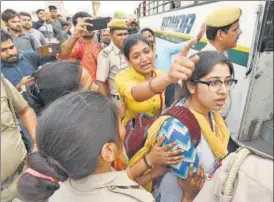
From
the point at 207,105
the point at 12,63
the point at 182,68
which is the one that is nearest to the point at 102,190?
the point at 182,68

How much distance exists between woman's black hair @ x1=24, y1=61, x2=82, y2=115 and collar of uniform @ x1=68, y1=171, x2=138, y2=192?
0.62 m

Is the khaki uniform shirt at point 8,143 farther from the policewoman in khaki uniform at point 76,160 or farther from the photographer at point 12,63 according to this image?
the photographer at point 12,63

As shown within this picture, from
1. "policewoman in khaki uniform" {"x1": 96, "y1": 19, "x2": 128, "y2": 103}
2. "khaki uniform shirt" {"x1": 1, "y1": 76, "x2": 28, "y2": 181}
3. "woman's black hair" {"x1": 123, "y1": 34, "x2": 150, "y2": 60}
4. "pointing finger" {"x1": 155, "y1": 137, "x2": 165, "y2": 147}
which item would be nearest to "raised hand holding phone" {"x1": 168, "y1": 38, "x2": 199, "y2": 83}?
"pointing finger" {"x1": 155, "y1": 137, "x2": 165, "y2": 147}

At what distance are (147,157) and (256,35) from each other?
1178mm

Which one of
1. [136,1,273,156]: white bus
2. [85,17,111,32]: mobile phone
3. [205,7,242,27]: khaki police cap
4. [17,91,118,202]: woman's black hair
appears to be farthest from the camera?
[85,17,111,32]: mobile phone

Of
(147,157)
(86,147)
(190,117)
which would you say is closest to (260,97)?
(190,117)

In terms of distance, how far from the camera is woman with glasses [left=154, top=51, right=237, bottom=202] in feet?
3.94

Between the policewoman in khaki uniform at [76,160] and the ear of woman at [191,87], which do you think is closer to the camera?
the policewoman in khaki uniform at [76,160]

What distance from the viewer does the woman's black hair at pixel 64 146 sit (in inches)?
31.8

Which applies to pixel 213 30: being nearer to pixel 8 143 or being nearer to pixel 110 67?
pixel 110 67

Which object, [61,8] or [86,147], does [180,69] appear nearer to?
[86,147]

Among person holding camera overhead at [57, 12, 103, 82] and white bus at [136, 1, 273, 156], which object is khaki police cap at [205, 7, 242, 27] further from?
person holding camera overhead at [57, 12, 103, 82]

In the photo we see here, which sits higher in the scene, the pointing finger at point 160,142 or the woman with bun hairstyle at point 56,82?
the woman with bun hairstyle at point 56,82

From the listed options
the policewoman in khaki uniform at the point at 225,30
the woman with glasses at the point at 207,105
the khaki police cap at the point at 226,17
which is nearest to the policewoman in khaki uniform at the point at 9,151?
the woman with glasses at the point at 207,105
